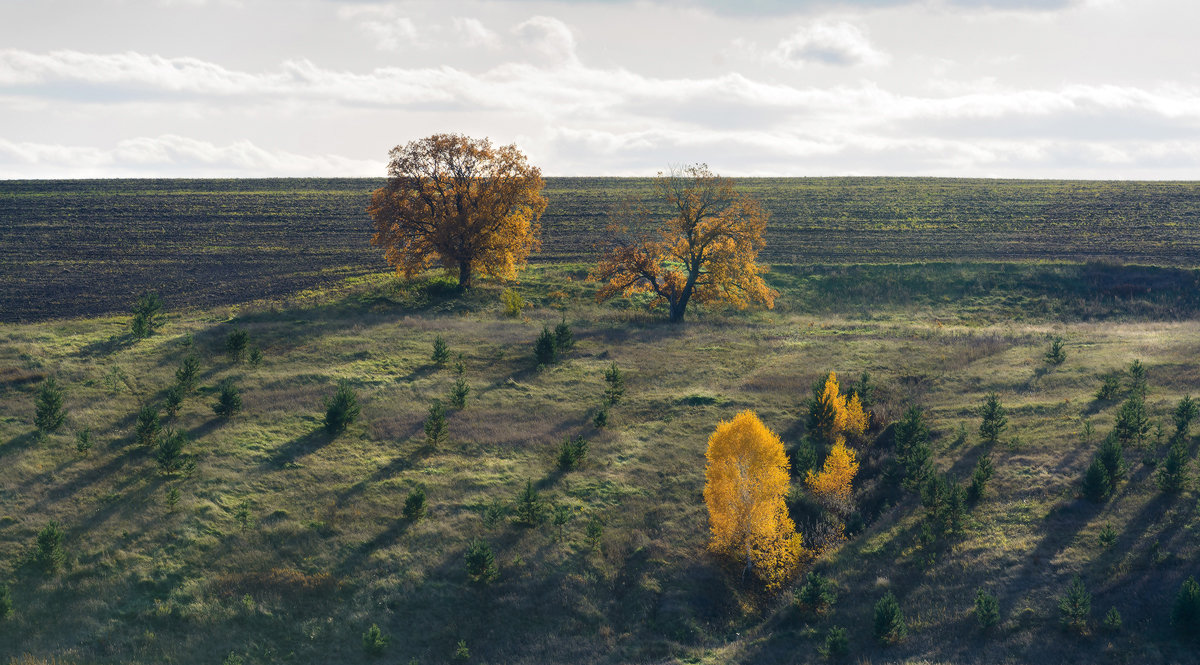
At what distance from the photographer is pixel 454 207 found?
5553 centimetres

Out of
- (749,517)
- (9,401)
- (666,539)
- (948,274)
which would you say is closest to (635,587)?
(666,539)

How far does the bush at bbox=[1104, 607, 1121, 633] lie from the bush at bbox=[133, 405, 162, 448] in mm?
33361

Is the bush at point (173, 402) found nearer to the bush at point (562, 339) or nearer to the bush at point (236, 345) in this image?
the bush at point (236, 345)

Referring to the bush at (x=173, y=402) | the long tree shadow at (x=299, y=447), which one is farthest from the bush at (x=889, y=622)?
the bush at (x=173, y=402)

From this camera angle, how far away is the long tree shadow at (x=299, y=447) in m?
29.8

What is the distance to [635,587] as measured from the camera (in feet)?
80.9

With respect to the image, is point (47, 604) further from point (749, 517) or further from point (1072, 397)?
point (1072, 397)

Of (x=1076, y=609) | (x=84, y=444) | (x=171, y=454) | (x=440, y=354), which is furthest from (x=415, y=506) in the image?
(x=1076, y=609)

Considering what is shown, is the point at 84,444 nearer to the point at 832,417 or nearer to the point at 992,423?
the point at 832,417

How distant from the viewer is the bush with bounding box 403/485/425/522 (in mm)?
26766

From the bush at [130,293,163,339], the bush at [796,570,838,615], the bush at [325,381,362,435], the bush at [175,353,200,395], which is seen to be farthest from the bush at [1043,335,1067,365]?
the bush at [130,293,163,339]

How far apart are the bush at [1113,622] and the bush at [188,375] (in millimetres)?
35987

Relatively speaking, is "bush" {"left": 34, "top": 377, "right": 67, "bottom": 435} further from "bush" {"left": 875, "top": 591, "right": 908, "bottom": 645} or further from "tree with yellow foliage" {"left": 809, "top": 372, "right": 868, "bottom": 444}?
"bush" {"left": 875, "top": 591, "right": 908, "bottom": 645}

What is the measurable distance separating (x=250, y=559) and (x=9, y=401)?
16812 mm
